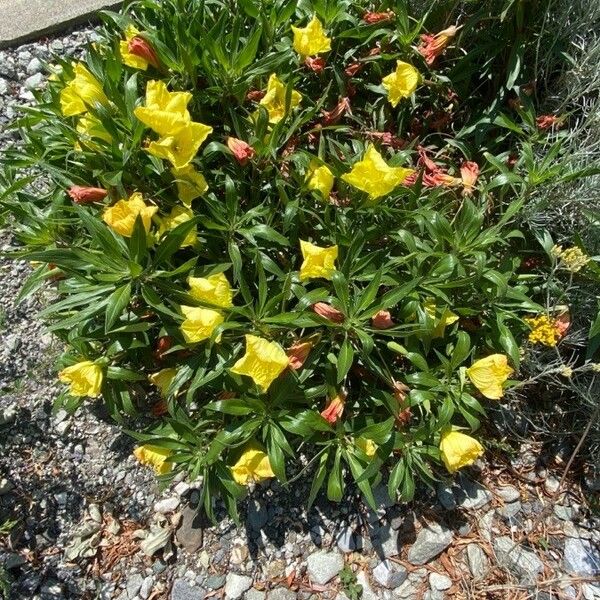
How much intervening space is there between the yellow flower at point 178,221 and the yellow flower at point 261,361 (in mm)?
399

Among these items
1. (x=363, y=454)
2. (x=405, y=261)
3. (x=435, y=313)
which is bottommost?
(x=363, y=454)

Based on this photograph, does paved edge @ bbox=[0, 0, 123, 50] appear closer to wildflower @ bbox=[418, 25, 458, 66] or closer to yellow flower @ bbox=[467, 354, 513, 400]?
wildflower @ bbox=[418, 25, 458, 66]

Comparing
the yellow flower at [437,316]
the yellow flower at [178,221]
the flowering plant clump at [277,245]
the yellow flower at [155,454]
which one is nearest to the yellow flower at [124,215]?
the flowering plant clump at [277,245]

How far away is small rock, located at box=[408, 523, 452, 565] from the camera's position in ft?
8.22

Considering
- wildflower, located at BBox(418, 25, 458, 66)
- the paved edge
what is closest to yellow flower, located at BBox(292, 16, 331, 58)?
wildflower, located at BBox(418, 25, 458, 66)

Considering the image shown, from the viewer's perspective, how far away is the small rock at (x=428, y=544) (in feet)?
8.22

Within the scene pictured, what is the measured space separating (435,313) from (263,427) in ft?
2.26

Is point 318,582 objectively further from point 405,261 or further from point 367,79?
point 367,79

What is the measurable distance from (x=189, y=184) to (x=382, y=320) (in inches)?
29.9

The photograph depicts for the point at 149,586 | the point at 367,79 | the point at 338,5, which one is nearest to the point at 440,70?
the point at 367,79

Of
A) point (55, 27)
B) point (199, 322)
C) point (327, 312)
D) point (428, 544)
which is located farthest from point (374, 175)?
point (55, 27)

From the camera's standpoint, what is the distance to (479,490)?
2.60 metres

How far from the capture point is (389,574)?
2.49m

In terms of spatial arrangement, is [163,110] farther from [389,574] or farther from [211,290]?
[389,574]
